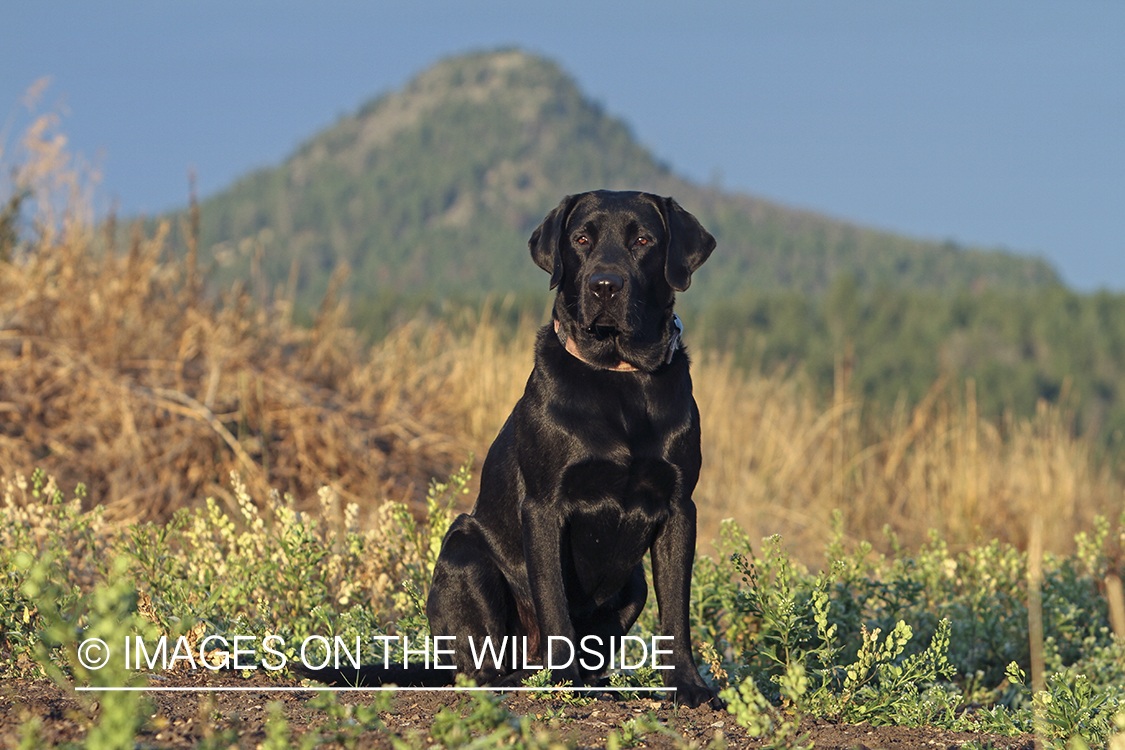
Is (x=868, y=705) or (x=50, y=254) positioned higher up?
(x=50, y=254)

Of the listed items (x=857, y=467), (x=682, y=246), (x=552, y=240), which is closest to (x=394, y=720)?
(x=552, y=240)

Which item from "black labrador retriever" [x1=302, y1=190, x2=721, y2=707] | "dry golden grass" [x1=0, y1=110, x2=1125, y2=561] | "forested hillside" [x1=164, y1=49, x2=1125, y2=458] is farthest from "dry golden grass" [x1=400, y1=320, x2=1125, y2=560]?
"black labrador retriever" [x1=302, y1=190, x2=721, y2=707]

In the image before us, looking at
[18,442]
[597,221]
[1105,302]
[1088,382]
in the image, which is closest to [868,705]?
[597,221]

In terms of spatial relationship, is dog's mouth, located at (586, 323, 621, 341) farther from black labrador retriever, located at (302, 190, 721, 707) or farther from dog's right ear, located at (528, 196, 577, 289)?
dog's right ear, located at (528, 196, 577, 289)

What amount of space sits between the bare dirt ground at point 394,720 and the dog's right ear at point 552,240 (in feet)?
4.39

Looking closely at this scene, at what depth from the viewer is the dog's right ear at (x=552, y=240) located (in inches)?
135

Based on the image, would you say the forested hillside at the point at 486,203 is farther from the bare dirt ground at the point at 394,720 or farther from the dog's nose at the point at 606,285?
the bare dirt ground at the point at 394,720

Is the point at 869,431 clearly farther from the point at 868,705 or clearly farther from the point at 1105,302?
the point at 1105,302

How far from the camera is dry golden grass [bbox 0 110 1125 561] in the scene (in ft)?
22.8

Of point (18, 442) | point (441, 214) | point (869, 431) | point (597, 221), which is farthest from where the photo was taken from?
point (441, 214)

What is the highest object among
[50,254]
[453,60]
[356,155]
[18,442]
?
[453,60]

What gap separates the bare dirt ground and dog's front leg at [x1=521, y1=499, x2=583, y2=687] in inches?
7.4

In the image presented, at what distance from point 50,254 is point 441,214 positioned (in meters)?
124

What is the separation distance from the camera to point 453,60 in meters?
182
